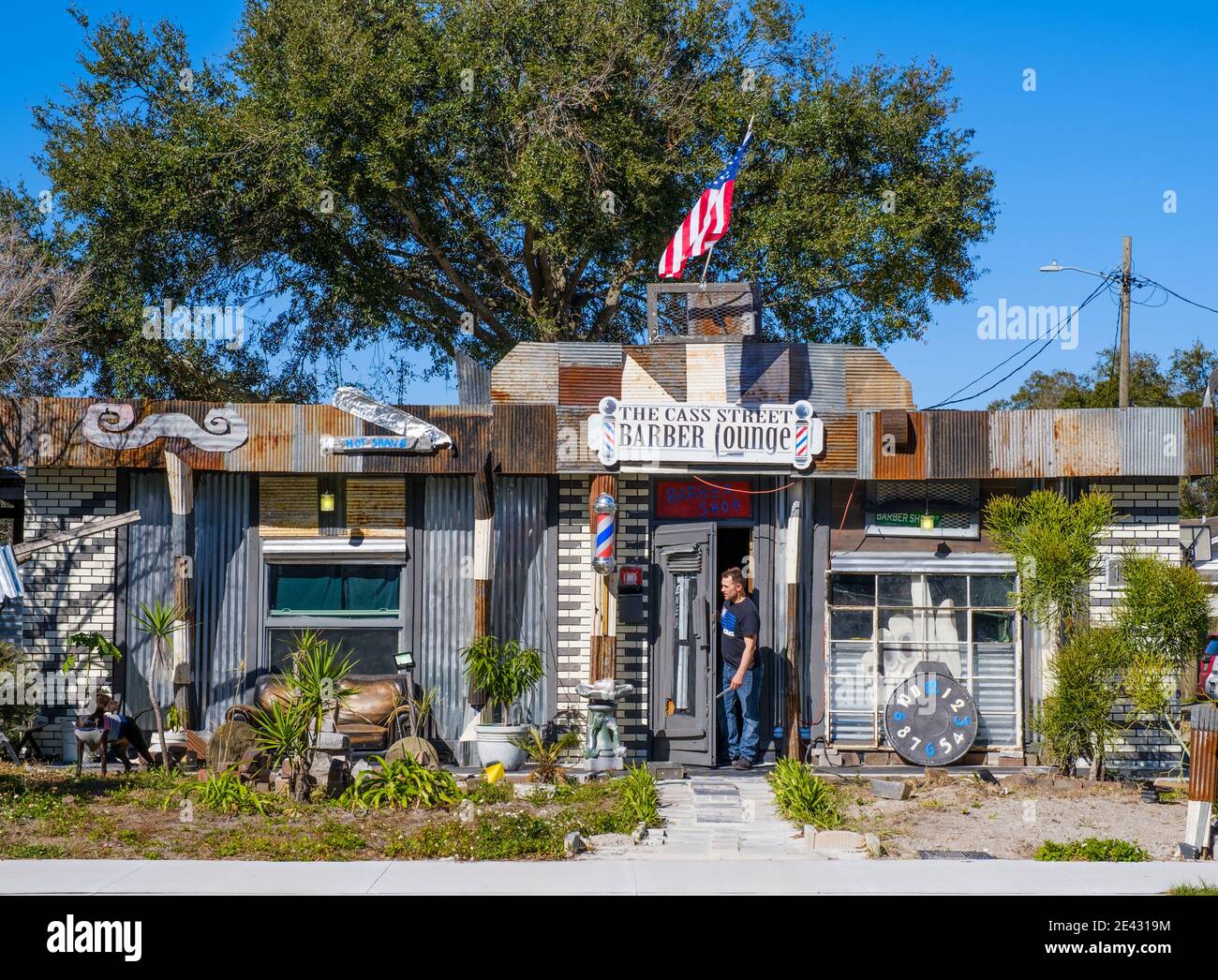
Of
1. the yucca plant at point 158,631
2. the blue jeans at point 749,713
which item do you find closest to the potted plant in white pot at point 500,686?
the blue jeans at point 749,713

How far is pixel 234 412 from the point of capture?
42.8 feet

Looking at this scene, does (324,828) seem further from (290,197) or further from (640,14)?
(640,14)

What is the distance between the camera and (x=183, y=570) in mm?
12945

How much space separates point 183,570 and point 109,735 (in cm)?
175

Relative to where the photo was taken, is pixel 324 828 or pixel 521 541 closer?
pixel 324 828

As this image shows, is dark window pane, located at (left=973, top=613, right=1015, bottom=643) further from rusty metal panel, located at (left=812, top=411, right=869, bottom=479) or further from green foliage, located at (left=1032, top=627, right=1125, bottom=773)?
rusty metal panel, located at (left=812, top=411, right=869, bottom=479)

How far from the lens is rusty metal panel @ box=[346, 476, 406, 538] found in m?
13.3

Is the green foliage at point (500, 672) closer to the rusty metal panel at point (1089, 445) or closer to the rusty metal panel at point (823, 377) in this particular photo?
the rusty metal panel at point (823, 377)

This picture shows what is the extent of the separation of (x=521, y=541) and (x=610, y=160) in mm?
10347

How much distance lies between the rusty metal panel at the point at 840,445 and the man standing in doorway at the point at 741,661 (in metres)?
1.38

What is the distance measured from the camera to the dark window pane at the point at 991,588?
13250mm

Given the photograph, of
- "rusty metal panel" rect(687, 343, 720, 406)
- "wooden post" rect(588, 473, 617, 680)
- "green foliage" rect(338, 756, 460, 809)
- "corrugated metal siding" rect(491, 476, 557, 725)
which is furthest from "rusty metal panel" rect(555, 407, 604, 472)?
"green foliage" rect(338, 756, 460, 809)

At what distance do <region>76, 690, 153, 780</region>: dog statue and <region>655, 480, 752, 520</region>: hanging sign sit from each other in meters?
5.38
